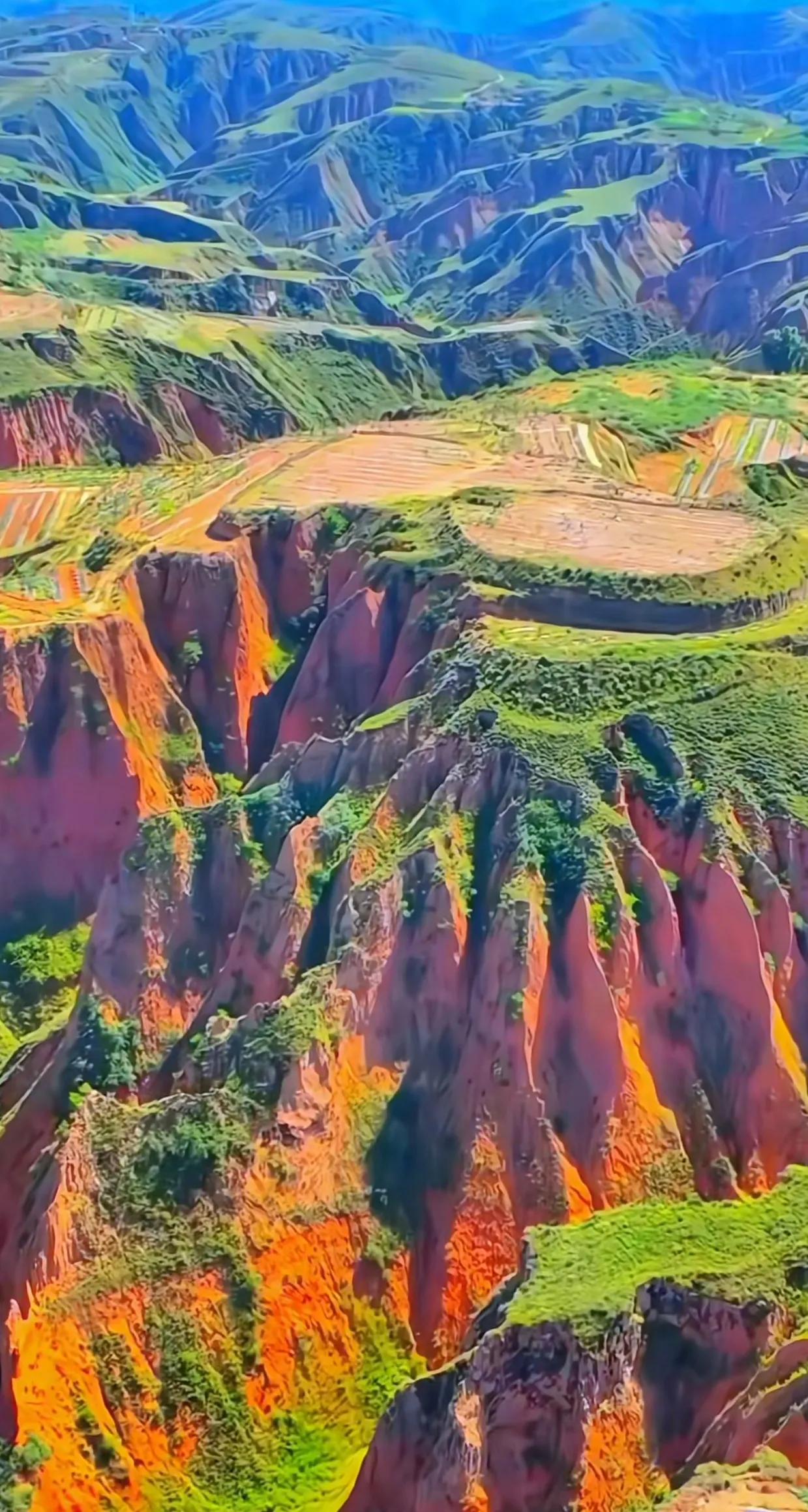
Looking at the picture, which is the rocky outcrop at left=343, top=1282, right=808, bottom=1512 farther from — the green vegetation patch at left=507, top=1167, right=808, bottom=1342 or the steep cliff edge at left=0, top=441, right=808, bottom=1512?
the green vegetation patch at left=507, top=1167, right=808, bottom=1342

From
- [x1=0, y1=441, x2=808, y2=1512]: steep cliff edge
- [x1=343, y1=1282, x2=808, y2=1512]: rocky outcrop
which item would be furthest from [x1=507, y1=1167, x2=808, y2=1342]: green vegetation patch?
[x1=343, y1=1282, x2=808, y2=1512]: rocky outcrop

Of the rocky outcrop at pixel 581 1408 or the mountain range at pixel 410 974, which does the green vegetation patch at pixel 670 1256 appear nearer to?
the mountain range at pixel 410 974

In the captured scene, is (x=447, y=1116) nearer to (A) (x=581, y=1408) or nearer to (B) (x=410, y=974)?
(B) (x=410, y=974)

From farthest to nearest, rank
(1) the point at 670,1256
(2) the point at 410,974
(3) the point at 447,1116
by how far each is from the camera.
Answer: (2) the point at 410,974 < (3) the point at 447,1116 < (1) the point at 670,1256

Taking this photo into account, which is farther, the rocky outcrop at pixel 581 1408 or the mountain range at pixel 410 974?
the mountain range at pixel 410 974

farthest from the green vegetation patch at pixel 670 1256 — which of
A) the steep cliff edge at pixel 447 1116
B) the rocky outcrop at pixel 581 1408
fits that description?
the rocky outcrop at pixel 581 1408

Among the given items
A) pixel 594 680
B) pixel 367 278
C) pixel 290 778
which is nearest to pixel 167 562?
pixel 290 778

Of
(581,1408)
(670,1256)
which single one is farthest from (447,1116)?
→ (581,1408)

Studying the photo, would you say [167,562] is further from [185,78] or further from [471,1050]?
[185,78]
